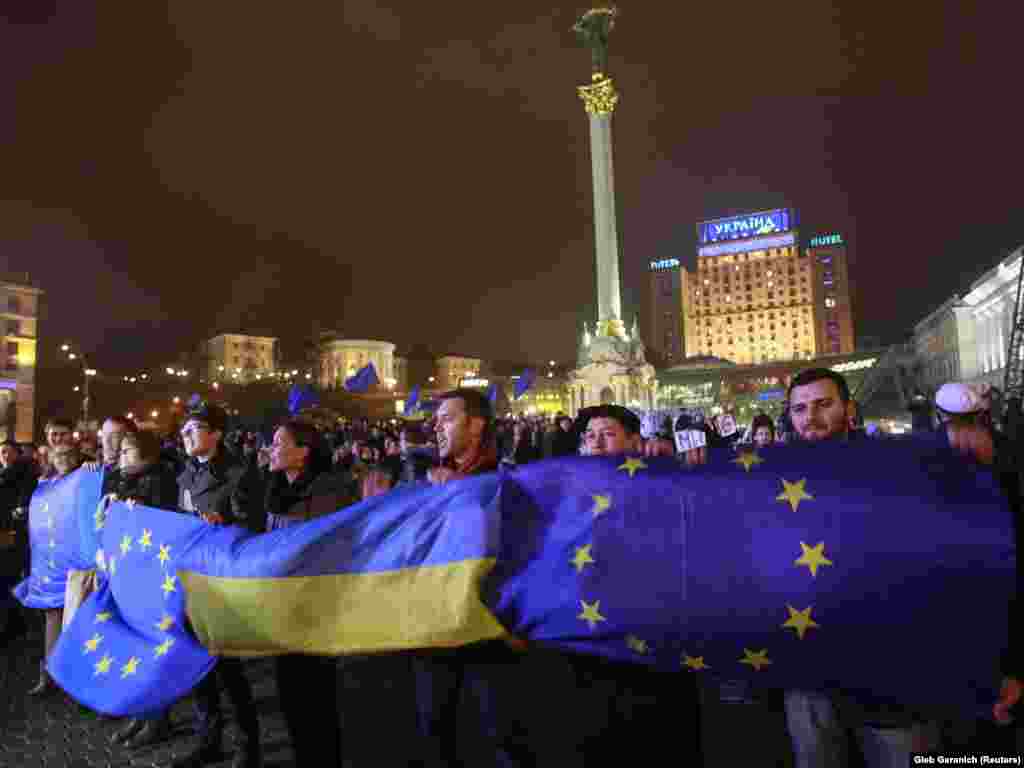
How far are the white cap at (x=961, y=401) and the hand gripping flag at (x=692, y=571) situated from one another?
472 millimetres

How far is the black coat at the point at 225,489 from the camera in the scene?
14.7ft

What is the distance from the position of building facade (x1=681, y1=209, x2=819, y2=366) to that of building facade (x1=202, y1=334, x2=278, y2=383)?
71.6 meters

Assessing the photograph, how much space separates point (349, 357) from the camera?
102m

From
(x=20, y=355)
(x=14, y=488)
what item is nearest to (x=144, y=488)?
(x=14, y=488)

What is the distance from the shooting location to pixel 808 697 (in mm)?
2982

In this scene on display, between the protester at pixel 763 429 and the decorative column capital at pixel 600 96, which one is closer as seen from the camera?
the protester at pixel 763 429

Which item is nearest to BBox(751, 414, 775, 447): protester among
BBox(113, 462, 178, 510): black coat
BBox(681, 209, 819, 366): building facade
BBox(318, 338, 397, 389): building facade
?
BBox(113, 462, 178, 510): black coat

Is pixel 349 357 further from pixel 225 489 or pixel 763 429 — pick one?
pixel 225 489

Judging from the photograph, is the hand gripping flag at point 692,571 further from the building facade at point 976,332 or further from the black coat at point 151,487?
the building facade at point 976,332

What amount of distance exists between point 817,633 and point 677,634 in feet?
1.83

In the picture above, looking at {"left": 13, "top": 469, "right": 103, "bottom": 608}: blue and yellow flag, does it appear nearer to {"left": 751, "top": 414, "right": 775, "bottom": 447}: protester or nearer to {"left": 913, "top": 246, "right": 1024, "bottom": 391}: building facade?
{"left": 751, "top": 414, "right": 775, "bottom": 447}: protester

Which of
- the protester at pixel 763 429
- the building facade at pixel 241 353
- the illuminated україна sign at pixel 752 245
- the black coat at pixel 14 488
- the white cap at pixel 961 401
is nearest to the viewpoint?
the white cap at pixel 961 401

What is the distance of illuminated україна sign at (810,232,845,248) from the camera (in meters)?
131

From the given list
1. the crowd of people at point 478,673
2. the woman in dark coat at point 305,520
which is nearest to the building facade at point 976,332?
the crowd of people at point 478,673
